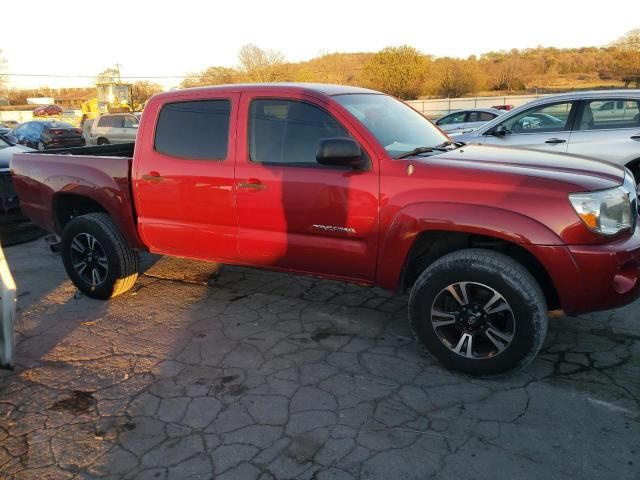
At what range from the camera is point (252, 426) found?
288cm

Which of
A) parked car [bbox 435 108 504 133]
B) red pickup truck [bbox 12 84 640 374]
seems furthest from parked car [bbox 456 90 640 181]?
parked car [bbox 435 108 504 133]

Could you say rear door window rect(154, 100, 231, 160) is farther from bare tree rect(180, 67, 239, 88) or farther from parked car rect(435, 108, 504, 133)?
bare tree rect(180, 67, 239, 88)

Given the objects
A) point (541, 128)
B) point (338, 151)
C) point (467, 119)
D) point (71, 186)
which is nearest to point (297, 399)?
point (338, 151)

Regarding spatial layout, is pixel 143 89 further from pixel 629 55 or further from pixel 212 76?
pixel 629 55

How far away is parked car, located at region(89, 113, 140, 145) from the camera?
20.2 metres

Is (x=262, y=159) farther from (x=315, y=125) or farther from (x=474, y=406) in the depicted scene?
(x=474, y=406)

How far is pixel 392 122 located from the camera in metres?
4.00

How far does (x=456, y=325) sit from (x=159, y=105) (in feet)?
10.0

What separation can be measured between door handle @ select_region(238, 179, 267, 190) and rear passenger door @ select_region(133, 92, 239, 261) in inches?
4.2

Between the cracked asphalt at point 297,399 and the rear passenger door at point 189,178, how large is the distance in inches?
26.7

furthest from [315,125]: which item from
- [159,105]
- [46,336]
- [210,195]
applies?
[46,336]

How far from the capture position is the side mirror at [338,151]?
3326mm

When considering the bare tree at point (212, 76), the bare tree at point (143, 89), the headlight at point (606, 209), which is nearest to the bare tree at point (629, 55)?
the bare tree at point (212, 76)

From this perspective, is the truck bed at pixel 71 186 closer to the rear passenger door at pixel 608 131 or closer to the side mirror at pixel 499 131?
the side mirror at pixel 499 131
